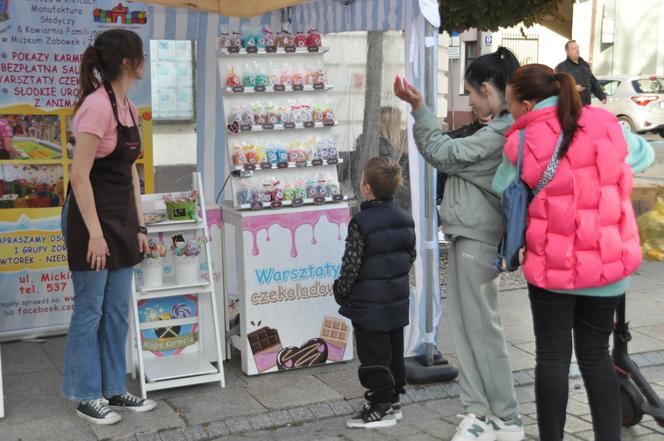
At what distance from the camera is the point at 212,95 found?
6.61 metres

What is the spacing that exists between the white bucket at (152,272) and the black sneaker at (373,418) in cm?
138

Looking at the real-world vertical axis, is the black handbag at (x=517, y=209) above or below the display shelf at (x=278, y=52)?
below

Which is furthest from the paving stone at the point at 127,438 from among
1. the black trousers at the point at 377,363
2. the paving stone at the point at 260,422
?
the black trousers at the point at 377,363

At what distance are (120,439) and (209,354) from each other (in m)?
1.07

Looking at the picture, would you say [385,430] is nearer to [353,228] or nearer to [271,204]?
[353,228]

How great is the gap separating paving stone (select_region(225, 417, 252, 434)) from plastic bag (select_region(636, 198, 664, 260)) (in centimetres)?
321

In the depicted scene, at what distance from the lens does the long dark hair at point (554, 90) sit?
3.51 m

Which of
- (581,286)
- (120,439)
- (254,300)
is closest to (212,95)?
(254,300)

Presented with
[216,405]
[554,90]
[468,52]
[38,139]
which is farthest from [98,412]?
[468,52]

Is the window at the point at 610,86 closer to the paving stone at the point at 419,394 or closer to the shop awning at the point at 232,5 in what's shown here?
the shop awning at the point at 232,5

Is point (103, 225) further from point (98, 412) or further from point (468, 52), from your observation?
point (468, 52)

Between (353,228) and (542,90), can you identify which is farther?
(353,228)

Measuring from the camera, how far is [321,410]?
4.78 metres

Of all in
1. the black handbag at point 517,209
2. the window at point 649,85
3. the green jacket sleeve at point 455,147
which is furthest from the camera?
the window at point 649,85
